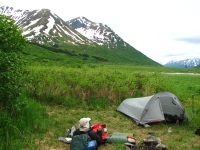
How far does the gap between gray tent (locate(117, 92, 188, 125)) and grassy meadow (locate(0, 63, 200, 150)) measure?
464 millimetres

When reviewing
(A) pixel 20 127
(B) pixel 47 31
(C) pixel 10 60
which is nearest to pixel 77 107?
(A) pixel 20 127

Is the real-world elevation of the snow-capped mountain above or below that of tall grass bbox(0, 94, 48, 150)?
above

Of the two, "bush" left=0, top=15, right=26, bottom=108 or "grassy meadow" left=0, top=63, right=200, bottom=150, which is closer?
"bush" left=0, top=15, right=26, bottom=108

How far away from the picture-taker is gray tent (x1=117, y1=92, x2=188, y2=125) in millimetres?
13070

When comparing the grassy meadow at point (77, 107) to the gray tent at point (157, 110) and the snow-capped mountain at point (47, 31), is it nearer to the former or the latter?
the gray tent at point (157, 110)

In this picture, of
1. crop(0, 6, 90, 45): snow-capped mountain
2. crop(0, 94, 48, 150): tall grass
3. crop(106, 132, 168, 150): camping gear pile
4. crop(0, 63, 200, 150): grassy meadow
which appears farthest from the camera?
crop(0, 6, 90, 45): snow-capped mountain

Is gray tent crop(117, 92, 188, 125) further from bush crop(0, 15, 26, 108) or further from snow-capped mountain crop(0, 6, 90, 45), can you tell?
snow-capped mountain crop(0, 6, 90, 45)

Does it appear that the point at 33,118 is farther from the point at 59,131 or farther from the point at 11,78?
the point at 11,78

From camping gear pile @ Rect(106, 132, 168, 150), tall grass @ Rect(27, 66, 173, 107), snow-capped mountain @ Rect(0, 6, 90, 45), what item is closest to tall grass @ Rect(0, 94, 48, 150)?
camping gear pile @ Rect(106, 132, 168, 150)

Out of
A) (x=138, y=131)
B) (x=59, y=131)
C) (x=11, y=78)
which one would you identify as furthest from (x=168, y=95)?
(x=11, y=78)

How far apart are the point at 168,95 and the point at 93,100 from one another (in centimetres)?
581

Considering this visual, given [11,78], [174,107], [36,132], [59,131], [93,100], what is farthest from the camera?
[93,100]

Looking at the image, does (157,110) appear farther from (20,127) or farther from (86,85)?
(20,127)

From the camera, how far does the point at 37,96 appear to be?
51.4ft
